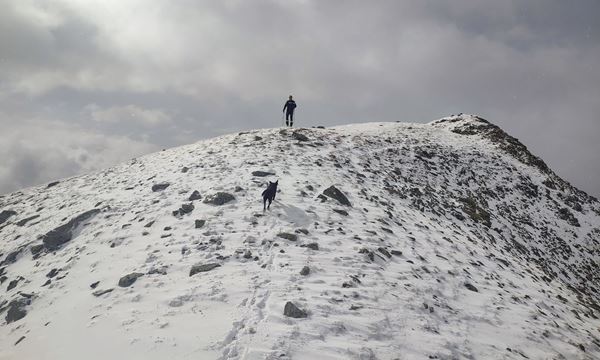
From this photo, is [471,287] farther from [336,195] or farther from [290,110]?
[290,110]

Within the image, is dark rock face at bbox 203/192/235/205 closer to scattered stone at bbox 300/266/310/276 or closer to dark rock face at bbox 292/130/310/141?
scattered stone at bbox 300/266/310/276

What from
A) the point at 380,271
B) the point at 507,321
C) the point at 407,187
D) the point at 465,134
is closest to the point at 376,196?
the point at 407,187

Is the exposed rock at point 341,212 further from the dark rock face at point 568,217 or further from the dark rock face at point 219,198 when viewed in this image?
the dark rock face at point 568,217

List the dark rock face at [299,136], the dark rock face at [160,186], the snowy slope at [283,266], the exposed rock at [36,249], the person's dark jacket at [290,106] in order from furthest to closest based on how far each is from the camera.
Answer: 1. the person's dark jacket at [290,106]
2. the dark rock face at [299,136]
3. the dark rock face at [160,186]
4. the exposed rock at [36,249]
5. the snowy slope at [283,266]

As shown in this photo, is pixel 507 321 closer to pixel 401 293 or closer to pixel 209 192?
pixel 401 293

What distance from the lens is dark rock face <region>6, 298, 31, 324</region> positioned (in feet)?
35.7

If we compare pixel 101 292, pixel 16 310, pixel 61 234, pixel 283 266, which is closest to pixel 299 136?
pixel 61 234

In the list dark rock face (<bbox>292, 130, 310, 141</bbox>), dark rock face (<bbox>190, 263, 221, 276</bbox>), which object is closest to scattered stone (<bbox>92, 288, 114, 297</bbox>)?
dark rock face (<bbox>190, 263, 221, 276</bbox>)

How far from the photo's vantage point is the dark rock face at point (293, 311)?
28.6ft

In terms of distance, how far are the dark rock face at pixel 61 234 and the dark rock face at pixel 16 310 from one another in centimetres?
356

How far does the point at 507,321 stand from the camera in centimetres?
1070

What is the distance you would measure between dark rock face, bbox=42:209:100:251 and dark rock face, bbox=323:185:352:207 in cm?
1119

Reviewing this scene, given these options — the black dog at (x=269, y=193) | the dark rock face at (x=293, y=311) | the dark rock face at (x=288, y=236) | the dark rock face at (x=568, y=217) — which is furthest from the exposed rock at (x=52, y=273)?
Answer: the dark rock face at (x=568, y=217)

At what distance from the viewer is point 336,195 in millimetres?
17016
